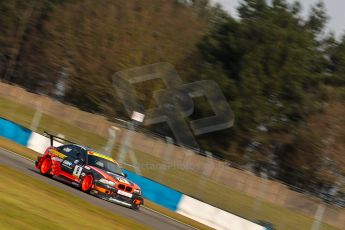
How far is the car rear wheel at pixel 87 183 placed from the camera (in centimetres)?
1761

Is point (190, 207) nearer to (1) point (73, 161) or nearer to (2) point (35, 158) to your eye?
(1) point (73, 161)

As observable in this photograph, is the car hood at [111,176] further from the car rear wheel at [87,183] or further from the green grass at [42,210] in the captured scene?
the green grass at [42,210]

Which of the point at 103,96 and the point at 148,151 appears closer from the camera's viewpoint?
the point at 148,151

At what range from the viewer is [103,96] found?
5088cm

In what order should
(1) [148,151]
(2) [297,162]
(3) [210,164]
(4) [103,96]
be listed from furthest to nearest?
(4) [103,96] → (2) [297,162] → (1) [148,151] → (3) [210,164]

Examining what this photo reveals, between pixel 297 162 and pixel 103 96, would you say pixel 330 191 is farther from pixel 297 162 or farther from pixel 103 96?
pixel 103 96

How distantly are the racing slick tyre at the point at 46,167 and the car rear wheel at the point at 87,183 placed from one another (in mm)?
1550

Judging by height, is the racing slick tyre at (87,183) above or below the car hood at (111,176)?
below

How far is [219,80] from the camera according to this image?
4653 centimetres

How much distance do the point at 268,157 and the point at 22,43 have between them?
30443mm

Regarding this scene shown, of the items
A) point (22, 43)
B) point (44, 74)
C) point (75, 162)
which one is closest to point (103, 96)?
point (44, 74)

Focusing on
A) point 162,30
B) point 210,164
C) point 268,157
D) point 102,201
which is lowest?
point 102,201

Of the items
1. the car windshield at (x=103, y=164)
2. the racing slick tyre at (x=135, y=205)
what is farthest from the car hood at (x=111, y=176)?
the racing slick tyre at (x=135, y=205)

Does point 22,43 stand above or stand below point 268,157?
above
